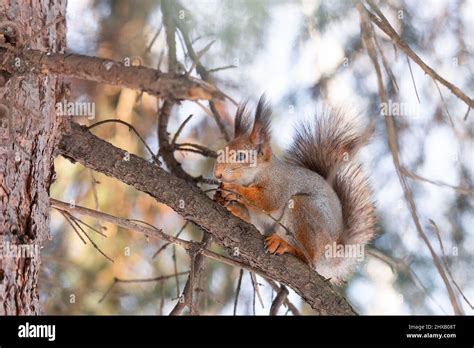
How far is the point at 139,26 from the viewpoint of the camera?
3.12 metres

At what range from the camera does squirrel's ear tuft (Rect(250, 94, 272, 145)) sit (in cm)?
231

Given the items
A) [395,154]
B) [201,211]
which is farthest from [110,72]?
[201,211]

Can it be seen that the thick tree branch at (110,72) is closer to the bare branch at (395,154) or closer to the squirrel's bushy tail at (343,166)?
the bare branch at (395,154)

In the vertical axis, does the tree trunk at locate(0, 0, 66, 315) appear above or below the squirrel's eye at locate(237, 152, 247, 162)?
below

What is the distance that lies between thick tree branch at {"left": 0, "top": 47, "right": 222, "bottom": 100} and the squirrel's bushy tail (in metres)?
1.34

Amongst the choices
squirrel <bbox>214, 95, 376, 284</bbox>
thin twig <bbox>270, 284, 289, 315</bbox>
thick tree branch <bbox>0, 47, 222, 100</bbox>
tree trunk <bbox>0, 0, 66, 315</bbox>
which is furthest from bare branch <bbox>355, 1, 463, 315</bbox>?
thin twig <bbox>270, 284, 289, 315</bbox>

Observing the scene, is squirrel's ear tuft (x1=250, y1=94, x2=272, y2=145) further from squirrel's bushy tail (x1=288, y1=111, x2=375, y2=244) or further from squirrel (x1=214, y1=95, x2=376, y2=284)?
squirrel's bushy tail (x1=288, y1=111, x2=375, y2=244)

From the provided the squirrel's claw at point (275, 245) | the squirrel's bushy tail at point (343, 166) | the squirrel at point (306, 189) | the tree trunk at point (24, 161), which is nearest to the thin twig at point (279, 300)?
the squirrel at point (306, 189)

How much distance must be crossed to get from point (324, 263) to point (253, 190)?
409 millimetres

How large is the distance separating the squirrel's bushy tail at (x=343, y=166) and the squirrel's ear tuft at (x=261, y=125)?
12.5 inches

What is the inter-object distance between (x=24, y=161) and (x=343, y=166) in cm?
142

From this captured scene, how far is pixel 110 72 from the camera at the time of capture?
1252 mm
